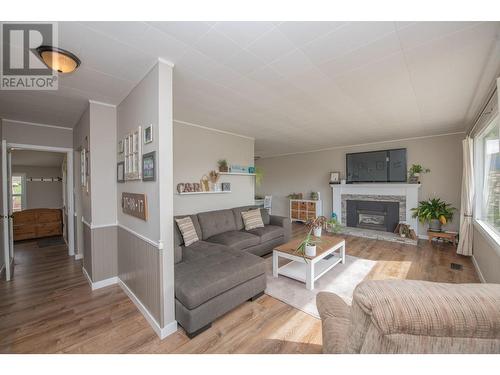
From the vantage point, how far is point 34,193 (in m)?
6.07

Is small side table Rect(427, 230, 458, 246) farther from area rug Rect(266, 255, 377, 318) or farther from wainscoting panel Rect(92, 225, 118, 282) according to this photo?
wainscoting panel Rect(92, 225, 118, 282)

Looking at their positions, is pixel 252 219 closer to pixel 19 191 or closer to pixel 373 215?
pixel 373 215

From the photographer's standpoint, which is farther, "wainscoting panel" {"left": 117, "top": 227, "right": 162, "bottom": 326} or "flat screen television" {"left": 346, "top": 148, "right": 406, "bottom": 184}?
"flat screen television" {"left": 346, "top": 148, "right": 406, "bottom": 184}

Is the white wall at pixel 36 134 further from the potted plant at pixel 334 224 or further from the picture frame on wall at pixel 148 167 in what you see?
the potted plant at pixel 334 224

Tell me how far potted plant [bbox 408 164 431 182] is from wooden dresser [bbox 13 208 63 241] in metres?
8.71

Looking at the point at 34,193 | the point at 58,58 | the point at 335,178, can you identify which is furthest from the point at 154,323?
the point at 34,193

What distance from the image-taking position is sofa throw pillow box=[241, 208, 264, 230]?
4059mm

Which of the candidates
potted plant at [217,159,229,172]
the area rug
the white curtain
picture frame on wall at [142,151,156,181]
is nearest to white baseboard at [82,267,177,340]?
the area rug

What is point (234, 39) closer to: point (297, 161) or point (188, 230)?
point (188, 230)

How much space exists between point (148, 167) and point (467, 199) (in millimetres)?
4831

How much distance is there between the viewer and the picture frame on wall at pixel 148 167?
181 cm

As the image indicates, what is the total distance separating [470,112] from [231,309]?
4.34 meters

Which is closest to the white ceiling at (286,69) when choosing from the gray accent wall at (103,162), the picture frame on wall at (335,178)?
the gray accent wall at (103,162)
